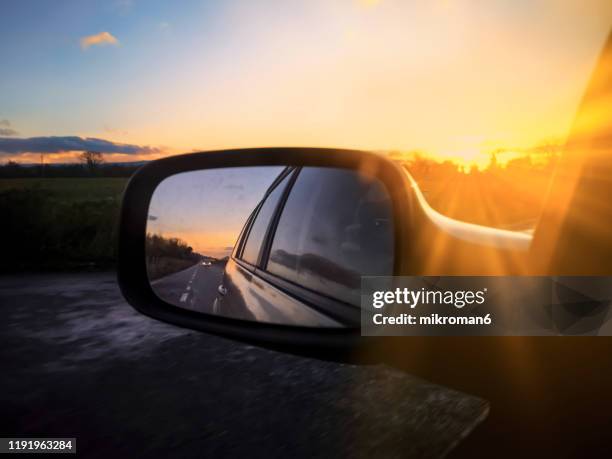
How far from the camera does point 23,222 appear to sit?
758 inches

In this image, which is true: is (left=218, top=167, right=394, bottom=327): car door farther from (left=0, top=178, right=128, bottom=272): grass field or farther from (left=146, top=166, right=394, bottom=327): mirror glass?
(left=0, top=178, right=128, bottom=272): grass field

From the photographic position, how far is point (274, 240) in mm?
2930

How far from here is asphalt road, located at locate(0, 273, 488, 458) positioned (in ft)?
12.5

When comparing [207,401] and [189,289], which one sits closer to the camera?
[189,289]

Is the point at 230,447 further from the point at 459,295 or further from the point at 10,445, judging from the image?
the point at 459,295

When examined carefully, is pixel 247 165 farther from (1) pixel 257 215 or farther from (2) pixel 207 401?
(2) pixel 207 401

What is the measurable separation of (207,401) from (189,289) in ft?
8.86

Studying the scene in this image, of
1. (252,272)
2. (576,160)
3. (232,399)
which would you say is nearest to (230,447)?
(232,399)

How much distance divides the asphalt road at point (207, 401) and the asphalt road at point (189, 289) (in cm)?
161

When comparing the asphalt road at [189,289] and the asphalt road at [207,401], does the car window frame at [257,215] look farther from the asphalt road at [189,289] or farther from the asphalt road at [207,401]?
the asphalt road at [207,401]

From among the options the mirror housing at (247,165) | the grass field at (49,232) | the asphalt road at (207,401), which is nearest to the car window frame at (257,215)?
the mirror housing at (247,165)

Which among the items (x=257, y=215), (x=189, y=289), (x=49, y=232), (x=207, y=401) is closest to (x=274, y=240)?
(x=257, y=215)

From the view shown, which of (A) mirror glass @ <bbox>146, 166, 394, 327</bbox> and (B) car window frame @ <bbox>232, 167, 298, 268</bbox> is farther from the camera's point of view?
(B) car window frame @ <bbox>232, 167, 298, 268</bbox>

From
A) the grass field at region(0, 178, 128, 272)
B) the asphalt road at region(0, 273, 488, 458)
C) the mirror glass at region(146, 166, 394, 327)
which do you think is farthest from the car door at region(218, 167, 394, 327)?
the grass field at region(0, 178, 128, 272)
